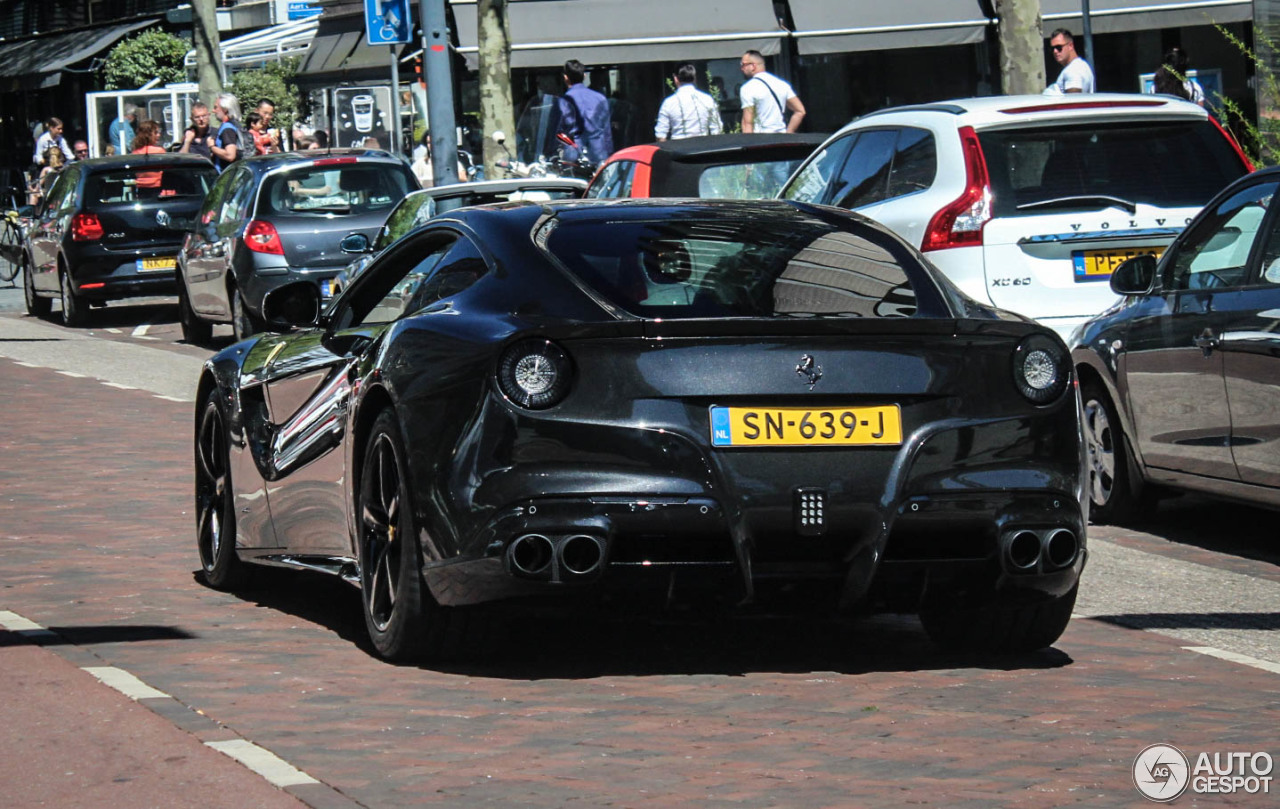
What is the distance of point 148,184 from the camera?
22875 millimetres

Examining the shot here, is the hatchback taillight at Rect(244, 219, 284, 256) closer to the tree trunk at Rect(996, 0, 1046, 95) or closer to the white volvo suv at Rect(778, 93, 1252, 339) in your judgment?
the tree trunk at Rect(996, 0, 1046, 95)

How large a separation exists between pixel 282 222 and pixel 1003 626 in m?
12.6

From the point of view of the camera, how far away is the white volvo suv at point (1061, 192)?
36.0ft

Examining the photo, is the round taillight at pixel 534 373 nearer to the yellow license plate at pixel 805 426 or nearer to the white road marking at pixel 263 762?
the yellow license plate at pixel 805 426

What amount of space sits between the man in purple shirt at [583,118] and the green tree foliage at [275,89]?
59.4 feet

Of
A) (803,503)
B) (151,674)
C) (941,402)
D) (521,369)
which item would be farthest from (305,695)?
(941,402)

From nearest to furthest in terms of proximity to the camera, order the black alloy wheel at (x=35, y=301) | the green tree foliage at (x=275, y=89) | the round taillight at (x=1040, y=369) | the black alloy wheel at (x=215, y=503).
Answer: the round taillight at (x=1040, y=369)
the black alloy wheel at (x=215, y=503)
the black alloy wheel at (x=35, y=301)
the green tree foliage at (x=275, y=89)

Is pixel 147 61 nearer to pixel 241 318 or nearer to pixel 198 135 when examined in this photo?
pixel 198 135

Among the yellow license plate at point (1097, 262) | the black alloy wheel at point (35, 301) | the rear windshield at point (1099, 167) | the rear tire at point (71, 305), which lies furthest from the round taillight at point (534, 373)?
the black alloy wheel at point (35, 301)

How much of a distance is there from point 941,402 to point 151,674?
7.52 ft

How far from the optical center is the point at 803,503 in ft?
19.3

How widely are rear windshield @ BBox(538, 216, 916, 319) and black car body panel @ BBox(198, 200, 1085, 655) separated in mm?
44

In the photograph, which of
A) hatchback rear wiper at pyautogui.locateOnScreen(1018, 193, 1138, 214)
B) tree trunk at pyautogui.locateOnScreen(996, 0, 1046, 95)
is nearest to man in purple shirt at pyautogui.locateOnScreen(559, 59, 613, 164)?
tree trunk at pyautogui.locateOnScreen(996, 0, 1046, 95)

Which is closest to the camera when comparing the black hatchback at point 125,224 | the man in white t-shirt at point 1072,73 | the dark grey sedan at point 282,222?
the dark grey sedan at point 282,222
